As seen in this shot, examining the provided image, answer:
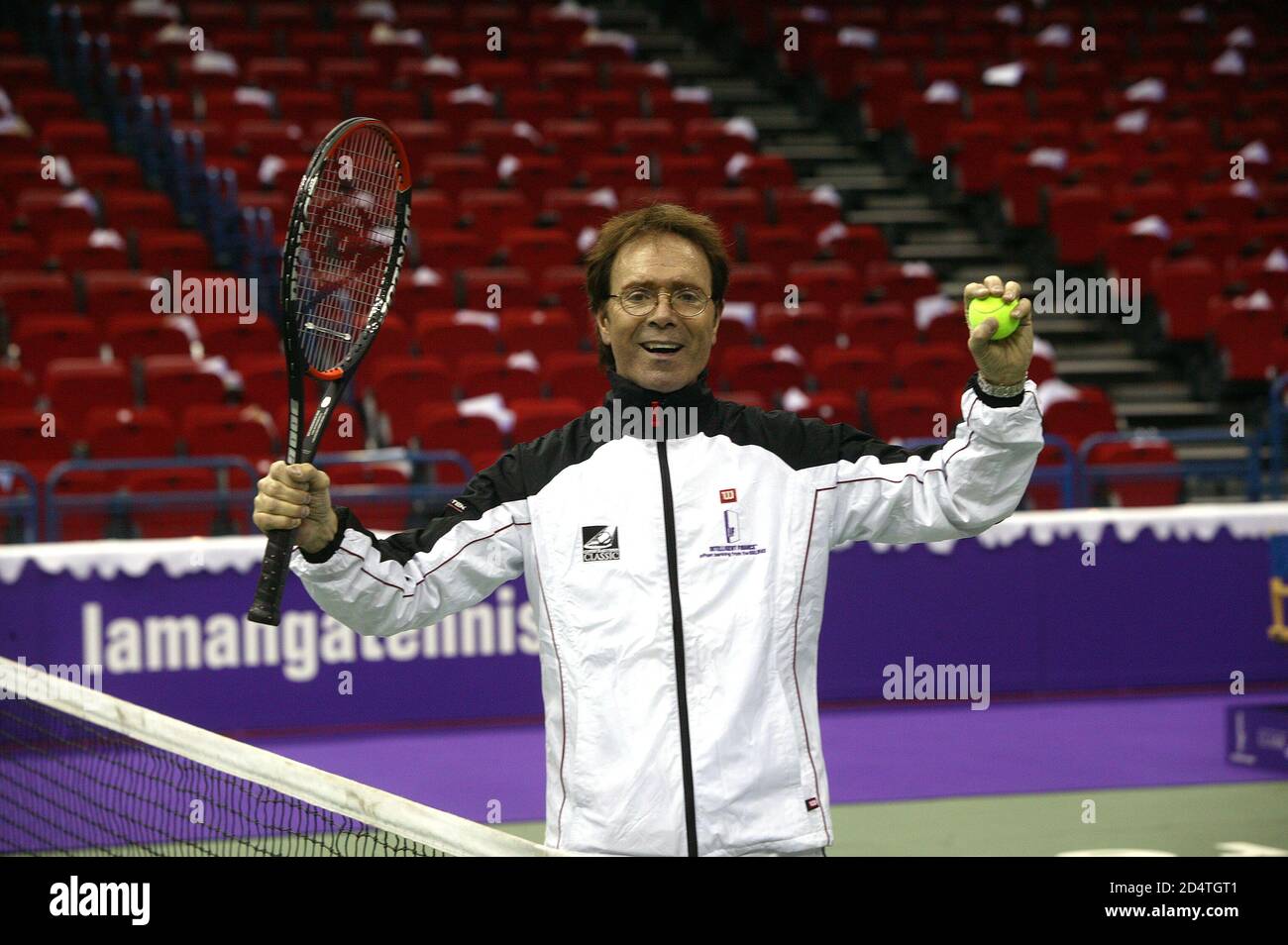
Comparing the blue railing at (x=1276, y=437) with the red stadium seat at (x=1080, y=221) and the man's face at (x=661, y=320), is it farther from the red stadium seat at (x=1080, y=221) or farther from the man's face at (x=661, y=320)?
the man's face at (x=661, y=320)

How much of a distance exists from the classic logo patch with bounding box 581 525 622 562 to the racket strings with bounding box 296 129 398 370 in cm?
95

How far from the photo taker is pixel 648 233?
2.88m

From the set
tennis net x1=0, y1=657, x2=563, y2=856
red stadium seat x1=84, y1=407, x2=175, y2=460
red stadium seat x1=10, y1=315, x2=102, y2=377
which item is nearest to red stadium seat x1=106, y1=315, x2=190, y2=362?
red stadium seat x1=10, y1=315, x2=102, y2=377

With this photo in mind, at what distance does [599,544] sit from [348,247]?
126 cm

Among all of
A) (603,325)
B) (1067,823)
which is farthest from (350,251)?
(1067,823)

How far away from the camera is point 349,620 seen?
110 inches

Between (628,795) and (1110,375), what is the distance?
11767mm

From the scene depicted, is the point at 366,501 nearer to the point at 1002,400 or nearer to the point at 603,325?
the point at 603,325

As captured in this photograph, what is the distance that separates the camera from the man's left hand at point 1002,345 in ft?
8.76

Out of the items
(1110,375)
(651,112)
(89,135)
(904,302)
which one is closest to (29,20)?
(89,135)

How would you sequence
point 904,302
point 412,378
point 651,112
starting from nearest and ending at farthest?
1. point 412,378
2. point 904,302
3. point 651,112

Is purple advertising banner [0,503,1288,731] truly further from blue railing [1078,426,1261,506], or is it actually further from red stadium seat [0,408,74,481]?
red stadium seat [0,408,74,481]

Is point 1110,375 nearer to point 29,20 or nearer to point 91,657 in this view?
point 91,657
